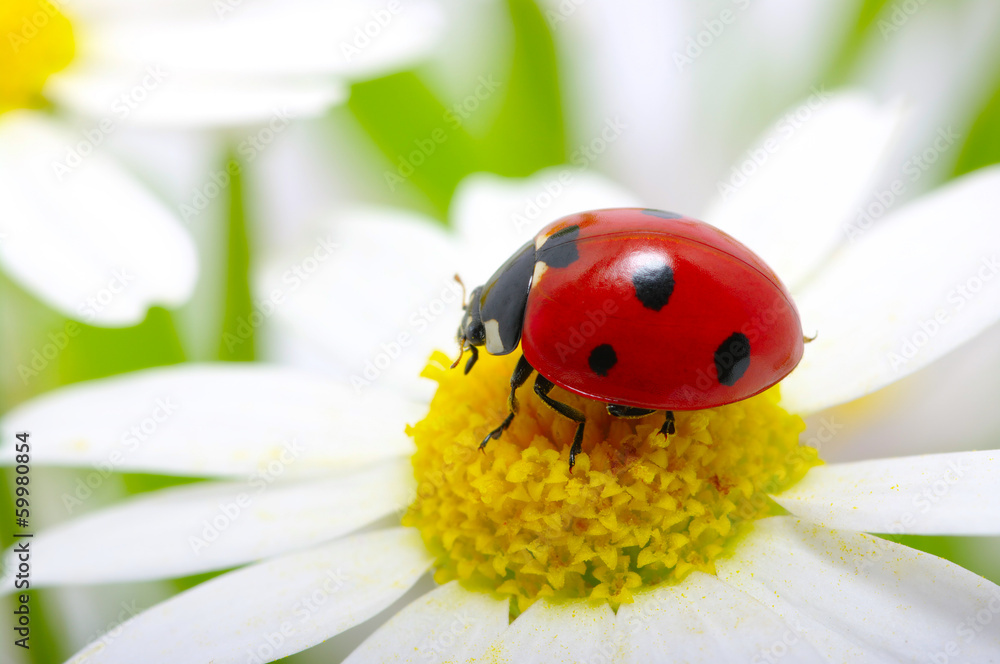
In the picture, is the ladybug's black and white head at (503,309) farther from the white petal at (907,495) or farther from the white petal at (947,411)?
the white petal at (947,411)

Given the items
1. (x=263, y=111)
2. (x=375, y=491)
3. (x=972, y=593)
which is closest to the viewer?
(x=972, y=593)

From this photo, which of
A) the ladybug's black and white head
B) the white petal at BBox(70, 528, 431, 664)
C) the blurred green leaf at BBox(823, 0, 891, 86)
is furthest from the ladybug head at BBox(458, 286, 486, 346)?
the blurred green leaf at BBox(823, 0, 891, 86)

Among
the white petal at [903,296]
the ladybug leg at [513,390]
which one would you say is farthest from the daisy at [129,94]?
the white petal at [903,296]

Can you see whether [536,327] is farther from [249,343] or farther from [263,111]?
[263,111]

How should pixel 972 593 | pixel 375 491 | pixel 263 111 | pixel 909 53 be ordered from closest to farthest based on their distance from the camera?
pixel 972 593
pixel 375 491
pixel 263 111
pixel 909 53

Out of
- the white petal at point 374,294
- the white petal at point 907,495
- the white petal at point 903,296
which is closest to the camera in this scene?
the white petal at point 907,495

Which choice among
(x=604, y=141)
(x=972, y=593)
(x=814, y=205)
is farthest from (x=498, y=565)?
(x=604, y=141)
